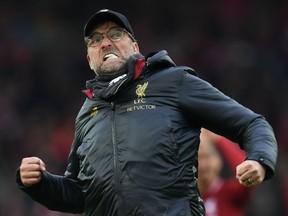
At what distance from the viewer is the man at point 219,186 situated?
25.4ft

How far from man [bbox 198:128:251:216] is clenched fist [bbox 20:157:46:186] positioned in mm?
2504

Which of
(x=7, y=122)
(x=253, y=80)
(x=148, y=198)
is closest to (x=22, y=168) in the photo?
(x=148, y=198)

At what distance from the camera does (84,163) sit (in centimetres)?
533

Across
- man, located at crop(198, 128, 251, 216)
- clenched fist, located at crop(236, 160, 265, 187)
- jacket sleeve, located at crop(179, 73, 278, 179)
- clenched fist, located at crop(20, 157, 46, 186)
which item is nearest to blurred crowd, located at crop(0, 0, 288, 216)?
man, located at crop(198, 128, 251, 216)

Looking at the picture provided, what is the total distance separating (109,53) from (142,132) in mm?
592

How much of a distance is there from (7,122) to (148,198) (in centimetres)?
853

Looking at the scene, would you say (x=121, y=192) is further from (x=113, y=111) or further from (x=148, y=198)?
(x=113, y=111)

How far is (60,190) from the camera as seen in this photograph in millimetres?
5594

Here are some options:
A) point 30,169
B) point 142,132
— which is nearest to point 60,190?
point 30,169

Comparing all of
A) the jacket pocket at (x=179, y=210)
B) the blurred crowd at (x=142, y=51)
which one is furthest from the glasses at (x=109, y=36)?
the blurred crowd at (x=142, y=51)

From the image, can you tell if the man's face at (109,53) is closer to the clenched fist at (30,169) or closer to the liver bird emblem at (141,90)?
the liver bird emblem at (141,90)

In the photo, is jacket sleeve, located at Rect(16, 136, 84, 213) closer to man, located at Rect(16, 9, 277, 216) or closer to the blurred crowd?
man, located at Rect(16, 9, 277, 216)

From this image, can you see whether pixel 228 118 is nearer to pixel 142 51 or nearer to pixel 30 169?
pixel 30 169

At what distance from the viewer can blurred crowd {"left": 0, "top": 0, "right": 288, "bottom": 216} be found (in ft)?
41.7
